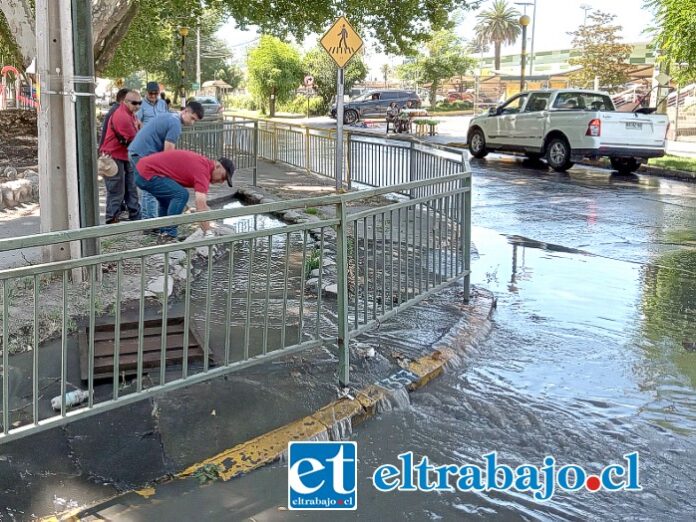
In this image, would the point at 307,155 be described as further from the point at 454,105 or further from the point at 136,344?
the point at 454,105

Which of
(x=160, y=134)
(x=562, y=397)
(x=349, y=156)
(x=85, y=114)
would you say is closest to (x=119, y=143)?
(x=160, y=134)

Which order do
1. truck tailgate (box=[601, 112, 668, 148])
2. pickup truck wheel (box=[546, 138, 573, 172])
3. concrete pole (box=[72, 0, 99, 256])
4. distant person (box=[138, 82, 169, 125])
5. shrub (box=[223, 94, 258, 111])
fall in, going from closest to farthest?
concrete pole (box=[72, 0, 99, 256]) < distant person (box=[138, 82, 169, 125]) < truck tailgate (box=[601, 112, 668, 148]) < pickup truck wheel (box=[546, 138, 573, 172]) < shrub (box=[223, 94, 258, 111])

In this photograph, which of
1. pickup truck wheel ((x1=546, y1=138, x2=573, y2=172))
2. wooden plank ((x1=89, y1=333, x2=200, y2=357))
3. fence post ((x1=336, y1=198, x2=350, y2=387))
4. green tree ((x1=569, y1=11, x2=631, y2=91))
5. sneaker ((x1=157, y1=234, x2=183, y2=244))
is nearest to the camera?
fence post ((x1=336, y1=198, x2=350, y2=387))

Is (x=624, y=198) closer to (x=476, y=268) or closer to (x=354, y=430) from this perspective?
(x=476, y=268)

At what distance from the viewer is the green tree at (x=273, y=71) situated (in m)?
53.1

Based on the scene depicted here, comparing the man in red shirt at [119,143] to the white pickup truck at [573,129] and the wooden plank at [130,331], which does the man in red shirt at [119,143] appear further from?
the white pickup truck at [573,129]

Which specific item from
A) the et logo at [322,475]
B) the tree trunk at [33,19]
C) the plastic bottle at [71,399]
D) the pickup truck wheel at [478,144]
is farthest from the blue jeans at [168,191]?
the pickup truck wheel at [478,144]

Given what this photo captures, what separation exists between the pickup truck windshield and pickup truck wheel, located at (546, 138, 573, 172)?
925 mm

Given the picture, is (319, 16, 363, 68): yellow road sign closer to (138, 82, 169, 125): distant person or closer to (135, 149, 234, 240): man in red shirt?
(138, 82, 169, 125): distant person

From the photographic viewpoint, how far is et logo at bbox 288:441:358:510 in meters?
3.47

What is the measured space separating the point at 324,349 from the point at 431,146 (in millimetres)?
6538

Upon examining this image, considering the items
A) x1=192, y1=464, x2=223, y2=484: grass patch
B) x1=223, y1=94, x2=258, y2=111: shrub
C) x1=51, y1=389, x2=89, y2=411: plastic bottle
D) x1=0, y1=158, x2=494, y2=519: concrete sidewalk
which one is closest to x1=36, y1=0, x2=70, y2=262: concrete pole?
x1=51, y1=389, x2=89, y2=411: plastic bottle

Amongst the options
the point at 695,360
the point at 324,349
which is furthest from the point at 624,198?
the point at 324,349

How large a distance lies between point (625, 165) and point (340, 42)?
9.29 metres
